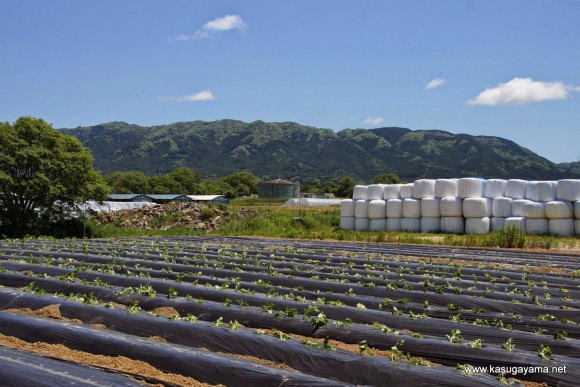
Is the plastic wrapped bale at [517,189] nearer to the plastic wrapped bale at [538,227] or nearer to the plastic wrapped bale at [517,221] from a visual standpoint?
the plastic wrapped bale at [517,221]

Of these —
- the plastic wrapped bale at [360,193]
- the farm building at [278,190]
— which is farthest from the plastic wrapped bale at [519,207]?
the farm building at [278,190]

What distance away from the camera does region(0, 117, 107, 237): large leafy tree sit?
23.5m

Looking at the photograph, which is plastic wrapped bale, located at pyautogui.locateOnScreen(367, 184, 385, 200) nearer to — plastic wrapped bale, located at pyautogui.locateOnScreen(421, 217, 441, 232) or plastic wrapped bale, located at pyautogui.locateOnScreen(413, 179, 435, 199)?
plastic wrapped bale, located at pyautogui.locateOnScreen(413, 179, 435, 199)

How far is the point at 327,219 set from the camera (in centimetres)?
3144

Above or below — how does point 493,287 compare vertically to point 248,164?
below

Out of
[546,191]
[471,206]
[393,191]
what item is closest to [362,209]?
[393,191]

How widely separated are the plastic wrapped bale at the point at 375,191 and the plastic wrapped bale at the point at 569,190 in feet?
25.5

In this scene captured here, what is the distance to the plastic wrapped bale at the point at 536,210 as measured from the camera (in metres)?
22.0

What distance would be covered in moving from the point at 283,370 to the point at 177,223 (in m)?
26.0

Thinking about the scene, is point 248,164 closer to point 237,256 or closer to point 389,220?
point 389,220

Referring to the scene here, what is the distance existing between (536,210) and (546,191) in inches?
38.0

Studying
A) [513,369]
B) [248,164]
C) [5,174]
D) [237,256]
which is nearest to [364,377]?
[513,369]

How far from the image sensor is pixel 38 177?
2355 cm

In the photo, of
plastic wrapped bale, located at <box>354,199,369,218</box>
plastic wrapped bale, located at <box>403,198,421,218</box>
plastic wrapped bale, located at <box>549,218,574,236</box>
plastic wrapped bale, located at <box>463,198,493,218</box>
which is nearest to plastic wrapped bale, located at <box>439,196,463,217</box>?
plastic wrapped bale, located at <box>463,198,493,218</box>
